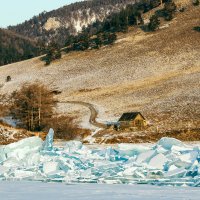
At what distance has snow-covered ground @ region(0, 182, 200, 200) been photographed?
32.8 ft

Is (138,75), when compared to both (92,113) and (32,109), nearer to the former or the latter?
(92,113)

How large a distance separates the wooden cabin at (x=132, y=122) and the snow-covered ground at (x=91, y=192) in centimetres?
4708

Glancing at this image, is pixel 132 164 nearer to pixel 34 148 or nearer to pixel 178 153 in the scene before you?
pixel 178 153

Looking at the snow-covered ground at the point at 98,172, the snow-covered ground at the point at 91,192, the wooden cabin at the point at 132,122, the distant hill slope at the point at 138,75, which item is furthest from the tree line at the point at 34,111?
the snow-covered ground at the point at 91,192

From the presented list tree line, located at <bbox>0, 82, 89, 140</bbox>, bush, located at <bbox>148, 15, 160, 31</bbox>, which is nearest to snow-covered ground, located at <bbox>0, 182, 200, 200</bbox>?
tree line, located at <bbox>0, 82, 89, 140</bbox>

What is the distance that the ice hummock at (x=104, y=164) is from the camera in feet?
43.2

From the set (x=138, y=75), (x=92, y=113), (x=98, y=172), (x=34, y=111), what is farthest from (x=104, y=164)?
(x=138, y=75)

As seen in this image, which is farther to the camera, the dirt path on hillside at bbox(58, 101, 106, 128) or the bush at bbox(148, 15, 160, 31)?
the bush at bbox(148, 15, 160, 31)

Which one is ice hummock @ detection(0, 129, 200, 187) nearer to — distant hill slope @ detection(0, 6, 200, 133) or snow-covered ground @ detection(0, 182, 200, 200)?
snow-covered ground @ detection(0, 182, 200, 200)

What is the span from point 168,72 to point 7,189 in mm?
85419

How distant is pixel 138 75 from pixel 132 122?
38.1m

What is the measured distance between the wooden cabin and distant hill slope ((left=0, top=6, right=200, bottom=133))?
1.62 meters

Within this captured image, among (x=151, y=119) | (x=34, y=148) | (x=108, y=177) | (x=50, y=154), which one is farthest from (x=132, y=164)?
(x=151, y=119)

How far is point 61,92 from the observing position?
9538 centimetres
